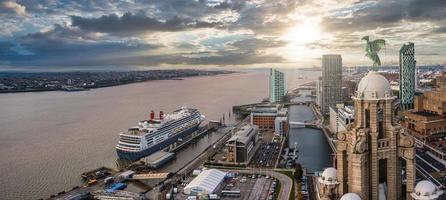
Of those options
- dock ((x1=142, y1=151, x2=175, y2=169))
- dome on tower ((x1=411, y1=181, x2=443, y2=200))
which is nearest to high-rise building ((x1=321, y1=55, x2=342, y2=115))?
dock ((x1=142, y1=151, x2=175, y2=169))

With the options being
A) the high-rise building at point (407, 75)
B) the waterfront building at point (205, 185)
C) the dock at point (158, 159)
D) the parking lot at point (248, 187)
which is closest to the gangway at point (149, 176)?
the parking lot at point (248, 187)

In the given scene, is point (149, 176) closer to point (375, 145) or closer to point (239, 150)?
point (239, 150)

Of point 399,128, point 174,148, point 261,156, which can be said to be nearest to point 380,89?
point 399,128

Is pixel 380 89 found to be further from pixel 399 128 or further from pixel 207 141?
pixel 207 141

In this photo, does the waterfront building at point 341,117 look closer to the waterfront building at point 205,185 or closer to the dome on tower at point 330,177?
the waterfront building at point 205,185

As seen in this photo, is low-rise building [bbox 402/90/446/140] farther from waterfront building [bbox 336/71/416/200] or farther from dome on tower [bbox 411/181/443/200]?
waterfront building [bbox 336/71/416/200]
